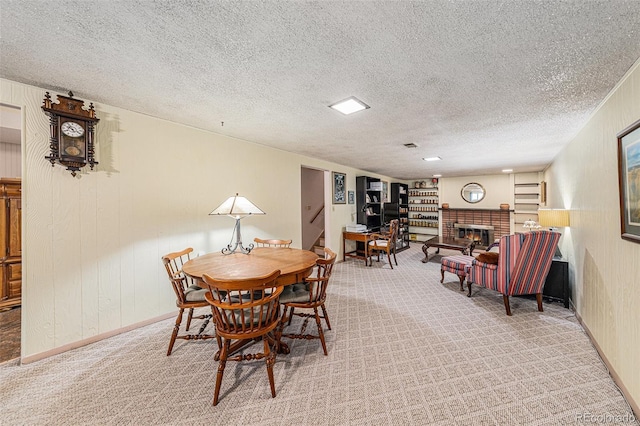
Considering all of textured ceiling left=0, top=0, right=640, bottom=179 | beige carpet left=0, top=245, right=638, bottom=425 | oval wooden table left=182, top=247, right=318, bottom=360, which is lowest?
beige carpet left=0, top=245, right=638, bottom=425

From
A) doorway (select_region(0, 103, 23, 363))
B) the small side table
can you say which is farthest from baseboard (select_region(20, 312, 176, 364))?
the small side table

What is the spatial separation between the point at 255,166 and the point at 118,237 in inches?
75.7

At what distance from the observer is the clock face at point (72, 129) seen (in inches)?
82.2

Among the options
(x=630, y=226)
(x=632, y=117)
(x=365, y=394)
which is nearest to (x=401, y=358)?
(x=365, y=394)

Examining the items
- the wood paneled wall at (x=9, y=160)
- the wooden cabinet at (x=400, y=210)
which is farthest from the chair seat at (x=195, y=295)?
the wooden cabinet at (x=400, y=210)

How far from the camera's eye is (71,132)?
2.12 m

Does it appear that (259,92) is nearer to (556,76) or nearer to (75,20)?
(75,20)

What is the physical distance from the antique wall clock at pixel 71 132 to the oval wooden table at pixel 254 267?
4.46 feet

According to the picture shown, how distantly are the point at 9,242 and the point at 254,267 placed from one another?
345cm

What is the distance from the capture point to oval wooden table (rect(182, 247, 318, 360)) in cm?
190

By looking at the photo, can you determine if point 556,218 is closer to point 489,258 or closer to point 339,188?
point 489,258

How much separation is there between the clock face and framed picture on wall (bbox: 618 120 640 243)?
14.0 feet

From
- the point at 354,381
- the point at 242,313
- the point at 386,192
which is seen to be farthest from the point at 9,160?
the point at 386,192

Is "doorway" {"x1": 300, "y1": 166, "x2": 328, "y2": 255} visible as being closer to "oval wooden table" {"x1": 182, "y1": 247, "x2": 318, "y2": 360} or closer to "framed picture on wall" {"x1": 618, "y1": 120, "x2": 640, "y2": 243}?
"oval wooden table" {"x1": 182, "y1": 247, "x2": 318, "y2": 360}
